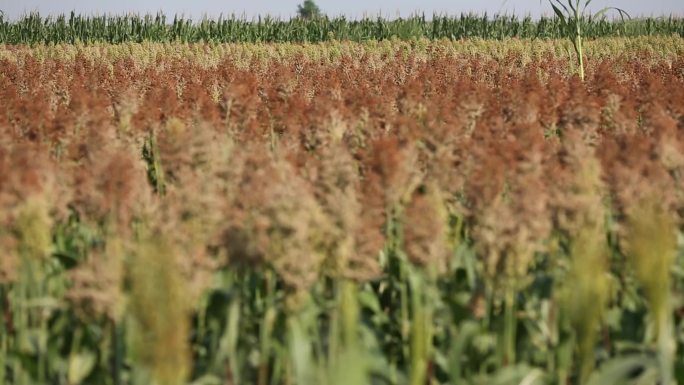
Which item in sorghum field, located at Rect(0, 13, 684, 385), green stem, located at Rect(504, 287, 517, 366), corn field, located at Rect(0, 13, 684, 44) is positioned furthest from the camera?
corn field, located at Rect(0, 13, 684, 44)

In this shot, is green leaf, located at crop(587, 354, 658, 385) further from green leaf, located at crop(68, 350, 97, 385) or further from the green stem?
green leaf, located at crop(68, 350, 97, 385)

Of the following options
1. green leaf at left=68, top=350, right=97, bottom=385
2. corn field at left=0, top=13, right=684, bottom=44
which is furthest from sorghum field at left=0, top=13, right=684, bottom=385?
corn field at left=0, top=13, right=684, bottom=44

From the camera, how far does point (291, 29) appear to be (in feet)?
111

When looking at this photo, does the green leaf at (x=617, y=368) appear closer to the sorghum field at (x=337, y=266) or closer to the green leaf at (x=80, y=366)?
the sorghum field at (x=337, y=266)

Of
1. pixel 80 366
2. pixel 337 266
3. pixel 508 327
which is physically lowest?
pixel 80 366

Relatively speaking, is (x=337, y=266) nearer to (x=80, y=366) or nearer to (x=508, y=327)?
(x=508, y=327)

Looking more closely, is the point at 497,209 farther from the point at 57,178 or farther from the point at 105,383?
the point at 57,178

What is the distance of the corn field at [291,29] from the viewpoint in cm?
3200

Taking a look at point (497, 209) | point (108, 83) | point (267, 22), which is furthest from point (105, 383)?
point (267, 22)

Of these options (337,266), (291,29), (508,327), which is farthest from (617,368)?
(291,29)

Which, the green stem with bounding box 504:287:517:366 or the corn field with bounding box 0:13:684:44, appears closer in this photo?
the green stem with bounding box 504:287:517:366

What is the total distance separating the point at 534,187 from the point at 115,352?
156 centimetres

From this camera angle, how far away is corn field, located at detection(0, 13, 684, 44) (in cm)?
3200

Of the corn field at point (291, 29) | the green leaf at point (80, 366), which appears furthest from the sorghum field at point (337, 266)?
the corn field at point (291, 29)
